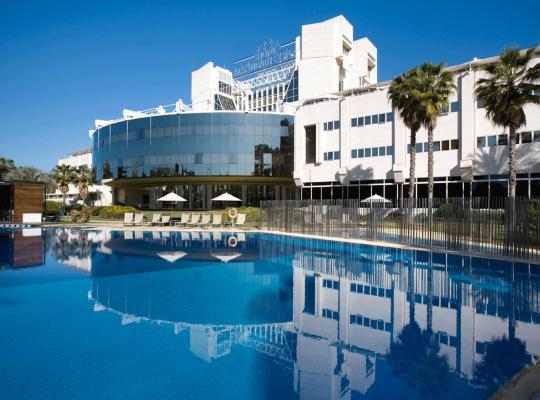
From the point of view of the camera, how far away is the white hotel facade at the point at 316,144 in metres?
29.5

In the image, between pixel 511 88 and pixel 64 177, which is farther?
pixel 64 177

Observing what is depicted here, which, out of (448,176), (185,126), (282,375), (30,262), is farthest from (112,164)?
(282,375)

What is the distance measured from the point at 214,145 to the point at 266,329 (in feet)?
113

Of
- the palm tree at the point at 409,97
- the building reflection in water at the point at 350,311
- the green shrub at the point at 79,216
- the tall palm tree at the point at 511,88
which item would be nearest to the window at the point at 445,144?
the palm tree at the point at 409,97

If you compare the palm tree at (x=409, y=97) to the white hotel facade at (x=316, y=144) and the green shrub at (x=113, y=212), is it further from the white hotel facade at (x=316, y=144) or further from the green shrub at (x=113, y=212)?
the green shrub at (x=113, y=212)

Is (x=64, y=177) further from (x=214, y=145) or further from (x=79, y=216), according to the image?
(x=214, y=145)

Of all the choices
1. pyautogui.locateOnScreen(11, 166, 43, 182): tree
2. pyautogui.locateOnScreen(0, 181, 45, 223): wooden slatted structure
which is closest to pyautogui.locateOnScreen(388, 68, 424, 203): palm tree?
pyautogui.locateOnScreen(0, 181, 45, 223): wooden slatted structure

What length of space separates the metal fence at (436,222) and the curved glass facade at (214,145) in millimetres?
15541

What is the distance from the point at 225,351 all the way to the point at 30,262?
12.1 meters

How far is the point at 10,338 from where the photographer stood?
6.73 metres

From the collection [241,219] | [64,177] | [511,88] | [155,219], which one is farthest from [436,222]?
[64,177]

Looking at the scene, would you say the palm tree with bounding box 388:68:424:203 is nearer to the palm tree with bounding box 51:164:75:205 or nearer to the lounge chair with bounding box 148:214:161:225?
the lounge chair with bounding box 148:214:161:225

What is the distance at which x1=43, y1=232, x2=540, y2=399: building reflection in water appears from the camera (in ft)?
18.2

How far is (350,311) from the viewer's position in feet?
27.7
